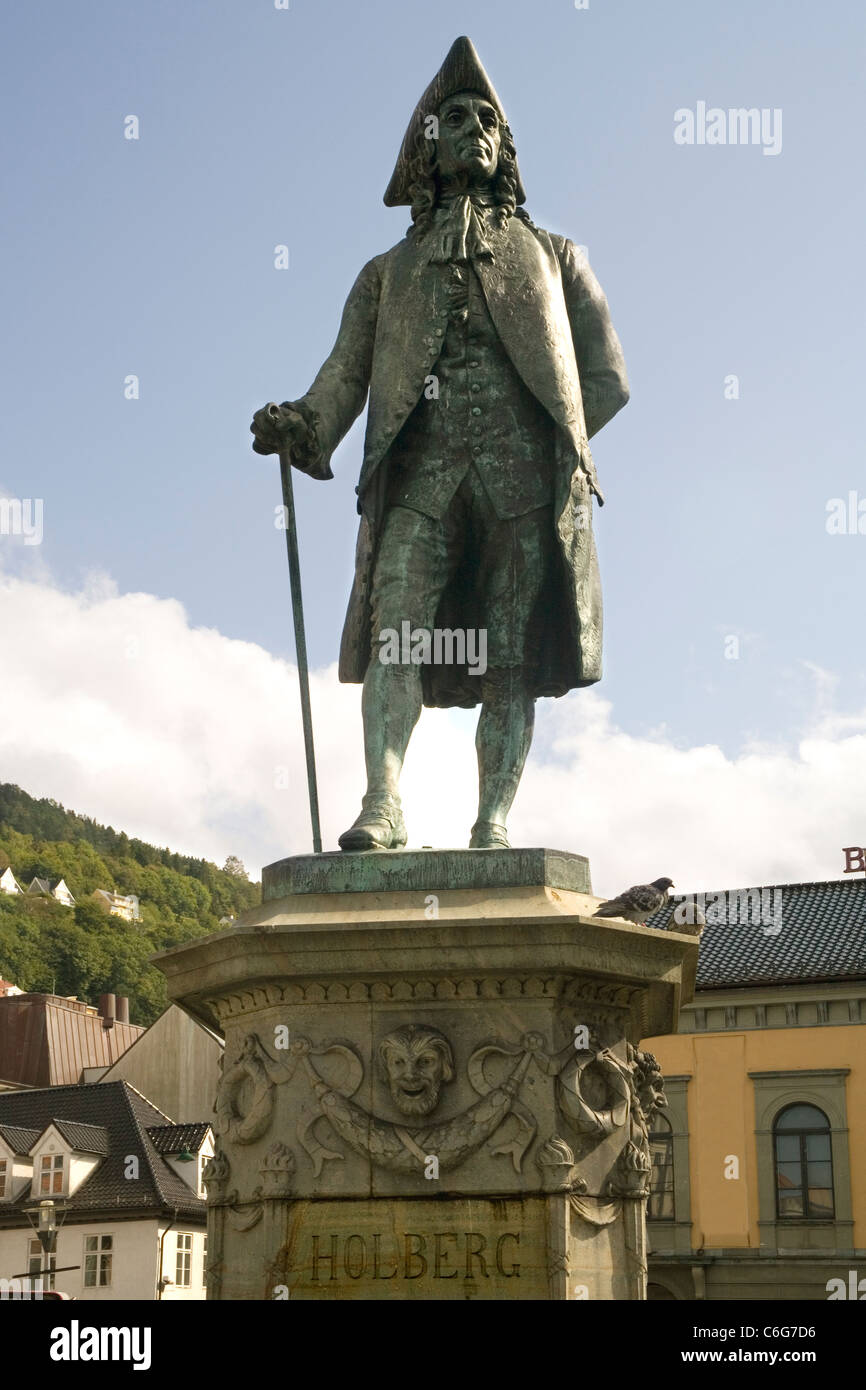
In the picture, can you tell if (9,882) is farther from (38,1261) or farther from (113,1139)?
(38,1261)

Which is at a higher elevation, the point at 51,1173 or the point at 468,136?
the point at 468,136

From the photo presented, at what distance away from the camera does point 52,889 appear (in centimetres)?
14288

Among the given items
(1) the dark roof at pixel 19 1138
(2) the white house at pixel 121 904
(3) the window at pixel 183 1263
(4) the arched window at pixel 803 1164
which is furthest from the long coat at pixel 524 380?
(2) the white house at pixel 121 904

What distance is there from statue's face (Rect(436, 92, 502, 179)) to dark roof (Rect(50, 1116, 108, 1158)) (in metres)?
35.7

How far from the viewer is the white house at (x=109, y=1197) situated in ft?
122

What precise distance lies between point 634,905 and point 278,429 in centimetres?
253

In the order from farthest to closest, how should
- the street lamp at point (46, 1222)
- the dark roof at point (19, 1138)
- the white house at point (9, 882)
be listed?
the white house at point (9, 882) → the dark roof at point (19, 1138) → the street lamp at point (46, 1222)

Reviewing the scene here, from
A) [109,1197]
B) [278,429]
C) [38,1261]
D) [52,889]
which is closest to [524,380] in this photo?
[278,429]

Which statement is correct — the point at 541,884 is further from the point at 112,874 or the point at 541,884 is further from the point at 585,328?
the point at 112,874

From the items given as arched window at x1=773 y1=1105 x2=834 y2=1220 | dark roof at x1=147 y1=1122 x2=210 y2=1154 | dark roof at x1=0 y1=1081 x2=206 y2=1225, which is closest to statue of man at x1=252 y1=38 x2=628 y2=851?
arched window at x1=773 y1=1105 x2=834 y2=1220

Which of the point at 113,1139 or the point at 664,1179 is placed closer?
the point at 664,1179

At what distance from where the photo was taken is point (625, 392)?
24.8ft

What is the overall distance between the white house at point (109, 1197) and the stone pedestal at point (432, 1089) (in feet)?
106

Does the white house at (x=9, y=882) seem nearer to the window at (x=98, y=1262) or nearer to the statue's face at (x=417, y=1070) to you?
the window at (x=98, y=1262)
